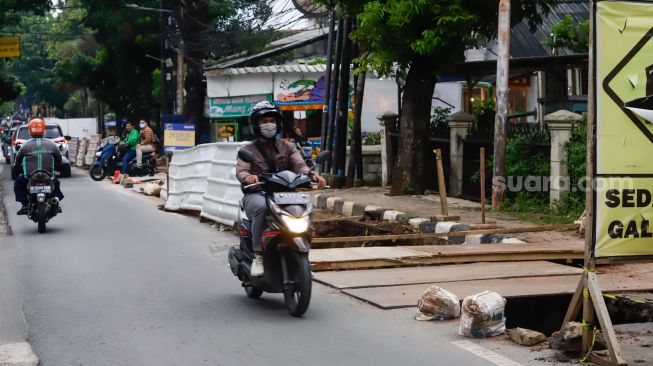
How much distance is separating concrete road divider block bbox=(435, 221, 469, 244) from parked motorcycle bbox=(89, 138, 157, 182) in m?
16.3

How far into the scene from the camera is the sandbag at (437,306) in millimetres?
7605

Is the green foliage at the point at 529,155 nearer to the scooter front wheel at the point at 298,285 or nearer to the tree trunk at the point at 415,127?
the tree trunk at the point at 415,127

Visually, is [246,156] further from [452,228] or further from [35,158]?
[35,158]

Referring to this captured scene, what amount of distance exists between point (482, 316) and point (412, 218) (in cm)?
772

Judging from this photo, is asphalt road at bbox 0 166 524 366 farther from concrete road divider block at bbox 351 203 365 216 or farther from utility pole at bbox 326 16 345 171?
utility pole at bbox 326 16 345 171

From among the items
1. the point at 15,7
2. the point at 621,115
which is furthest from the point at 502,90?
the point at 15,7

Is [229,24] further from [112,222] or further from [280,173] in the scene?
[280,173]

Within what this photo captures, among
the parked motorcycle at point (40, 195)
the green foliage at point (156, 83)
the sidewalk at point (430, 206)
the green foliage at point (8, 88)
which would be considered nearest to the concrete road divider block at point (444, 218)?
the sidewalk at point (430, 206)

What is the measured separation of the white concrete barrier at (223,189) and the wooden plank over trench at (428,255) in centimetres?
371

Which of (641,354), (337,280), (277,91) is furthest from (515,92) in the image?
(641,354)

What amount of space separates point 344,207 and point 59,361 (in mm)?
11269

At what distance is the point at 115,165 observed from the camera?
29.5 m

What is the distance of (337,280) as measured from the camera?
943cm

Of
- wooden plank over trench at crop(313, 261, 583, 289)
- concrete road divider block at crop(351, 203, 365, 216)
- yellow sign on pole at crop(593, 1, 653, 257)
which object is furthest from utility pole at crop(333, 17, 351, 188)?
yellow sign on pole at crop(593, 1, 653, 257)
